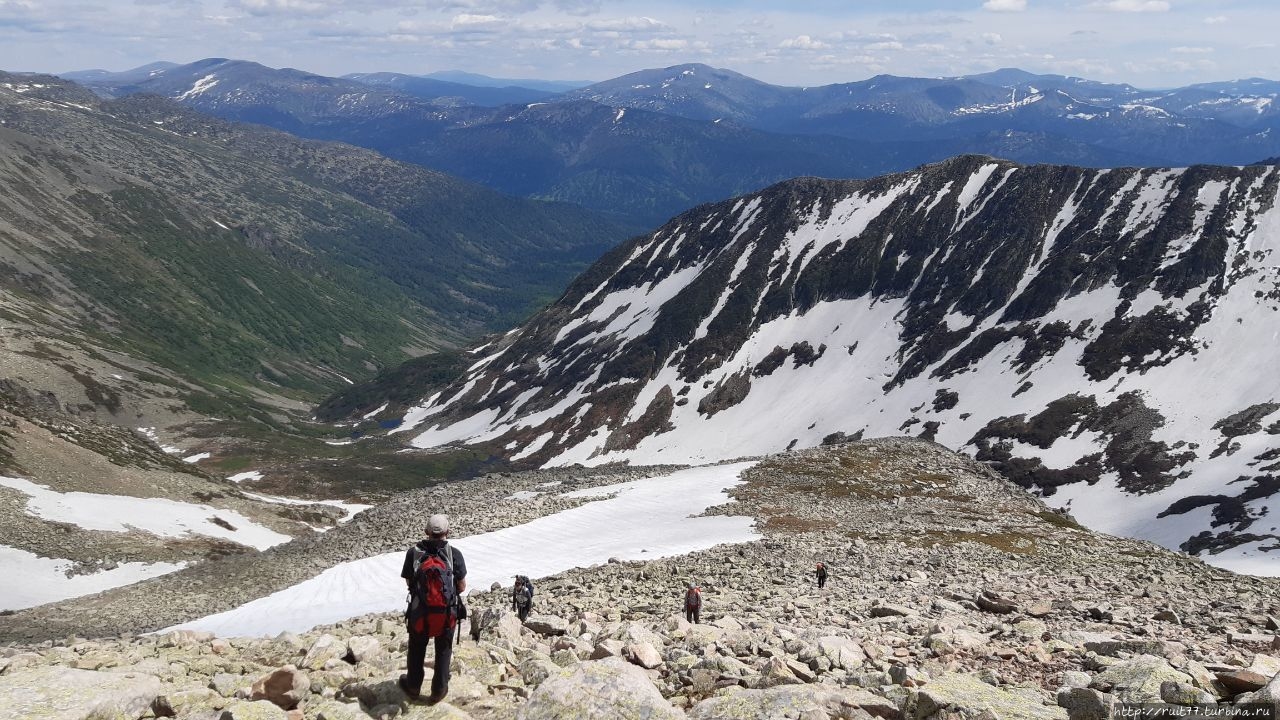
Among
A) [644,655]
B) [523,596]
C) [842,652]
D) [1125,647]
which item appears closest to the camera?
[644,655]

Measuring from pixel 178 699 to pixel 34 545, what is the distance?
63430 millimetres

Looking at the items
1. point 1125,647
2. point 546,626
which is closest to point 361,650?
point 546,626

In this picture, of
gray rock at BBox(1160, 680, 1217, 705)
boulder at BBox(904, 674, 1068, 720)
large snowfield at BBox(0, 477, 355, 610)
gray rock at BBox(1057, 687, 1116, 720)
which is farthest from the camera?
large snowfield at BBox(0, 477, 355, 610)

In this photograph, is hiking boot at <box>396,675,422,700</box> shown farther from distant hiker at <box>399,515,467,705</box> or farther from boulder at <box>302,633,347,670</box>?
boulder at <box>302,633,347,670</box>

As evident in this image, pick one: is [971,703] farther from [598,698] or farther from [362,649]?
[362,649]

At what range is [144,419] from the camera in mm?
180625

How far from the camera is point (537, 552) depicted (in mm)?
49625

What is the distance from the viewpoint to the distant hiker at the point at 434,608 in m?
14.5

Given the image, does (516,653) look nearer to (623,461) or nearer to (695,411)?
(623,461)

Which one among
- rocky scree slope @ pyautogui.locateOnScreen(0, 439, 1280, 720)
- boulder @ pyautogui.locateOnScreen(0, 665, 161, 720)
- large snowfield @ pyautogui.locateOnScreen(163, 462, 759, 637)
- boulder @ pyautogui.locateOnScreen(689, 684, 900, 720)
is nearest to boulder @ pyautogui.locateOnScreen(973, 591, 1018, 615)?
rocky scree slope @ pyautogui.locateOnScreen(0, 439, 1280, 720)

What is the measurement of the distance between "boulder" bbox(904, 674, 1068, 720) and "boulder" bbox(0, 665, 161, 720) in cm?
1288

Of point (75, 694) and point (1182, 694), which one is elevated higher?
point (1182, 694)

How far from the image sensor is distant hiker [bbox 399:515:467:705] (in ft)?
47.5

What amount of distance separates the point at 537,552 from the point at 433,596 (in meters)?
35.8
